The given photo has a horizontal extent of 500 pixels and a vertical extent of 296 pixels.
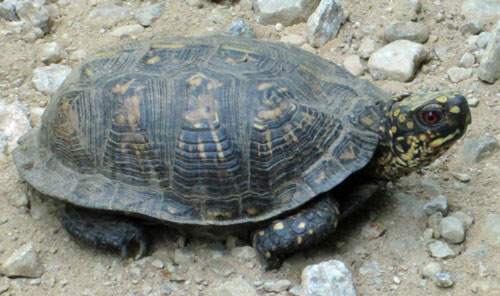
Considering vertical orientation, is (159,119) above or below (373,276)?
above

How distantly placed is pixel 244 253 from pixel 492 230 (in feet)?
5.04

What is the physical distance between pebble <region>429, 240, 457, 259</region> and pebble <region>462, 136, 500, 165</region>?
34.9 inches

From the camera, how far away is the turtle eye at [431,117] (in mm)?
3188

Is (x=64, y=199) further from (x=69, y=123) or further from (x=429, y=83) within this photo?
(x=429, y=83)

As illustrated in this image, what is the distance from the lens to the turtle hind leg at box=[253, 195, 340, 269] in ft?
11.0

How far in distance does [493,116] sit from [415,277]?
1714 mm

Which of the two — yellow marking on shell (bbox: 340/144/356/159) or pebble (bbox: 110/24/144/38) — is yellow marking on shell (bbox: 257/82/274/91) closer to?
yellow marking on shell (bbox: 340/144/356/159)

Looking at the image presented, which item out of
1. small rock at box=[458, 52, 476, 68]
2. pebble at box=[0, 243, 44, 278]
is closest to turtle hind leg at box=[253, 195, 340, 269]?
pebble at box=[0, 243, 44, 278]

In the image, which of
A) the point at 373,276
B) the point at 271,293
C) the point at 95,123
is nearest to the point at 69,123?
the point at 95,123

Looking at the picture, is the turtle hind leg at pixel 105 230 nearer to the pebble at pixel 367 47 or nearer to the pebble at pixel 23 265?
the pebble at pixel 23 265

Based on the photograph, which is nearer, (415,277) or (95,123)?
(415,277)

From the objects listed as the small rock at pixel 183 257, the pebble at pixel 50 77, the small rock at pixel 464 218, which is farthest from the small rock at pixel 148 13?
the small rock at pixel 464 218

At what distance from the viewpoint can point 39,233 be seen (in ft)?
12.4

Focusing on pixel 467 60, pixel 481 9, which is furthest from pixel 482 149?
pixel 481 9
